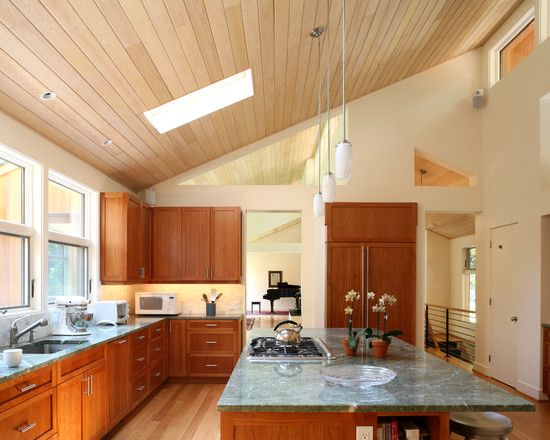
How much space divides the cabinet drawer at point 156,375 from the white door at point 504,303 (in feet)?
12.9

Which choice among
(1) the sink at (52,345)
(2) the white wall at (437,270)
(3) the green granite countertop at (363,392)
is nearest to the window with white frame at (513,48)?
(3) the green granite countertop at (363,392)

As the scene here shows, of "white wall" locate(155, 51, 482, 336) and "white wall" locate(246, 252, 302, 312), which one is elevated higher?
"white wall" locate(155, 51, 482, 336)

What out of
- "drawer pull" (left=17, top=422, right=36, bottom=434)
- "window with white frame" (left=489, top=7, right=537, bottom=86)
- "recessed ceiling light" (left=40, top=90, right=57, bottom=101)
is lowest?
"drawer pull" (left=17, top=422, right=36, bottom=434)

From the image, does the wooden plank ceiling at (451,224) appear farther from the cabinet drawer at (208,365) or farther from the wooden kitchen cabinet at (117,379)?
the wooden kitchen cabinet at (117,379)

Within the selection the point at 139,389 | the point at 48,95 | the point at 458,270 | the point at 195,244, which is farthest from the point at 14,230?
the point at 458,270

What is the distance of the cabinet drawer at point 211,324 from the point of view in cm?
583

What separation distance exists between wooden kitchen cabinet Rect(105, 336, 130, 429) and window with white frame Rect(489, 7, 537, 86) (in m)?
5.16

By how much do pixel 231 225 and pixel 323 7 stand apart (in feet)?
10.4

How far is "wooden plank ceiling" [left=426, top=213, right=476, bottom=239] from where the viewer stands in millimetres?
Answer: 9398

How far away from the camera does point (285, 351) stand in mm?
3143

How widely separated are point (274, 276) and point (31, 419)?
13815 mm

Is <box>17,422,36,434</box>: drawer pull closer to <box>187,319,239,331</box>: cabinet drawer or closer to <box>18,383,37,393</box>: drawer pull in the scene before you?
<box>18,383,37,393</box>: drawer pull

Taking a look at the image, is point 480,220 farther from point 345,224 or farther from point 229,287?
point 229,287

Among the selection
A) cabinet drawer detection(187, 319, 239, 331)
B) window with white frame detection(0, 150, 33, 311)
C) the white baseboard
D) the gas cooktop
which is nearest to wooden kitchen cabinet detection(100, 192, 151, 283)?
cabinet drawer detection(187, 319, 239, 331)
